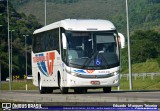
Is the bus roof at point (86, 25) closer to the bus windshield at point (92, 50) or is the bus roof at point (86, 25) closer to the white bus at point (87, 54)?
the white bus at point (87, 54)

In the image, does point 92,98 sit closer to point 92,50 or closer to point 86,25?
point 92,50

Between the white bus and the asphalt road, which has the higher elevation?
the white bus

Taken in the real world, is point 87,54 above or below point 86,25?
below

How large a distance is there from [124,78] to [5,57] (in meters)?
48.6

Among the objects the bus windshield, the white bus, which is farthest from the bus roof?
the bus windshield

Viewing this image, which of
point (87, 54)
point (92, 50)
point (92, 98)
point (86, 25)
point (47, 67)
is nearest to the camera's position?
point (92, 98)

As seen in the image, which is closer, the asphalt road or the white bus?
the asphalt road

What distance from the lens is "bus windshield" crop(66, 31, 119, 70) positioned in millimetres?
32906

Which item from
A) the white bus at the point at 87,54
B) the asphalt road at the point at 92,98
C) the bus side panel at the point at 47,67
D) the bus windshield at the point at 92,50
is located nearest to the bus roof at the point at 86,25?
the white bus at the point at 87,54

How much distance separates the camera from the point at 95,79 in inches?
1291

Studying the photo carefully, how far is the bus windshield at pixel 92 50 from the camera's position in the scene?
3291cm

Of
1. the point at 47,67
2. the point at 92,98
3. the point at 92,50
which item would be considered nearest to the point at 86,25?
the point at 92,50

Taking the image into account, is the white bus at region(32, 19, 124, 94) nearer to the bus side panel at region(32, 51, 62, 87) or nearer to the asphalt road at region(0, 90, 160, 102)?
the bus side panel at region(32, 51, 62, 87)

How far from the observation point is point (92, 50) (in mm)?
32969
